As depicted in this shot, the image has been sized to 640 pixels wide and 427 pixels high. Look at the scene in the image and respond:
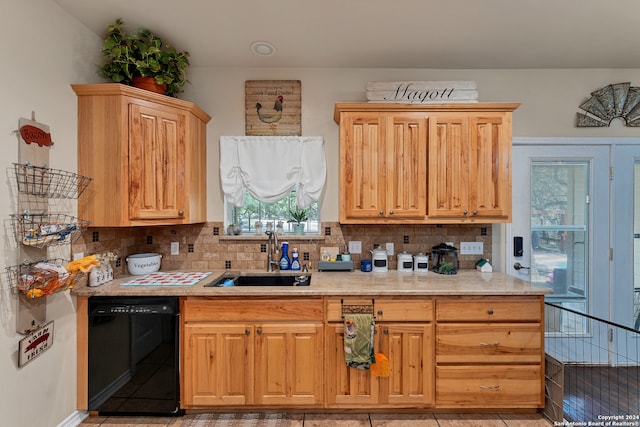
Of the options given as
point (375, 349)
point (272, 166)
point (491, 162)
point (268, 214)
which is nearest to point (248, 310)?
point (375, 349)

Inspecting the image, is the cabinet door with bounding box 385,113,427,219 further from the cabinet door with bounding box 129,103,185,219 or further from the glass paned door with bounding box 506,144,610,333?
the cabinet door with bounding box 129,103,185,219

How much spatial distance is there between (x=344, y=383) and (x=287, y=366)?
1.35 feet

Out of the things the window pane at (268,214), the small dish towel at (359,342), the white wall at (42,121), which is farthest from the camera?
the window pane at (268,214)

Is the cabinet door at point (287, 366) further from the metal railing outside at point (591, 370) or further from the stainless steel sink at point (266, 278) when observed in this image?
the metal railing outside at point (591, 370)

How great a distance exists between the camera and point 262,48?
2418mm

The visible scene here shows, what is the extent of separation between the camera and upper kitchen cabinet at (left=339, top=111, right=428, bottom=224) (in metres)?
2.37

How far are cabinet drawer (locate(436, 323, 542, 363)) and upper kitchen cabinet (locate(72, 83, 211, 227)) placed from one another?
220 centimetres

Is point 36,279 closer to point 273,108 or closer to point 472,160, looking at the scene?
point 273,108

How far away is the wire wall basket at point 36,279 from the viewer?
164 cm

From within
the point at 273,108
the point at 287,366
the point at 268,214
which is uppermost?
the point at 273,108

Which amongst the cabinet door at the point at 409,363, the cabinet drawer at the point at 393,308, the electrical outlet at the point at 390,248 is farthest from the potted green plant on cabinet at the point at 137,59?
the cabinet door at the point at 409,363

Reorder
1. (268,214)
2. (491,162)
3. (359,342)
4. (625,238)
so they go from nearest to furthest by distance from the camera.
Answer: (359,342) → (491,162) → (625,238) → (268,214)

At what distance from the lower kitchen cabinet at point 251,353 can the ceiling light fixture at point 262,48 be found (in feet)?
6.49

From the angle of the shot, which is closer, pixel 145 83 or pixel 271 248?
pixel 145 83
